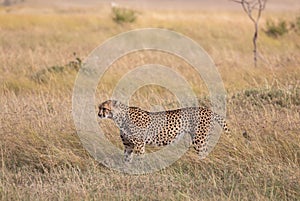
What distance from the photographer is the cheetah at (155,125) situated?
219 inches

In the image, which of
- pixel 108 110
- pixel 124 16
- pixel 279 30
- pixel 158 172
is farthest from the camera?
A: pixel 124 16

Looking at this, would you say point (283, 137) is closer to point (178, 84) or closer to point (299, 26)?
point (178, 84)

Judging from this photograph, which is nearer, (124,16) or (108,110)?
(108,110)

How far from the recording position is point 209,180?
476 centimetres

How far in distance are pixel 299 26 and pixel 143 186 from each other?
13963 millimetres

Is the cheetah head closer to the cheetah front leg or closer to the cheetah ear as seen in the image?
the cheetah ear

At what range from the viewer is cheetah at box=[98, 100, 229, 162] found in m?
5.56

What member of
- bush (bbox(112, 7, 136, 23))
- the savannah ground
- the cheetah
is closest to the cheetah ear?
the cheetah

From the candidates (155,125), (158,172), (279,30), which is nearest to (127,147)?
(155,125)

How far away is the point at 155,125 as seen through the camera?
18.5 ft

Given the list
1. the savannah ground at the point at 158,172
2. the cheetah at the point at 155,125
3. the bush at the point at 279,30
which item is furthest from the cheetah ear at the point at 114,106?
the bush at the point at 279,30

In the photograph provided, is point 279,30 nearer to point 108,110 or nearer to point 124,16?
point 124,16

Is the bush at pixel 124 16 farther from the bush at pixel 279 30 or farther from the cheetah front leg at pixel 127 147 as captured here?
the cheetah front leg at pixel 127 147

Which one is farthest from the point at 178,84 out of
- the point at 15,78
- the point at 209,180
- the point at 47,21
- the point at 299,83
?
the point at 47,21
